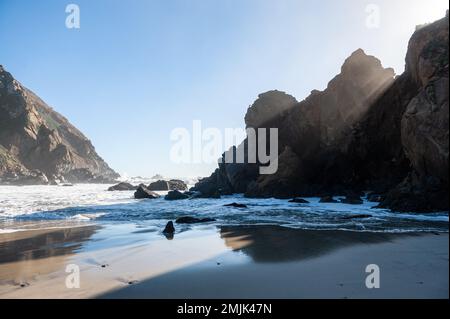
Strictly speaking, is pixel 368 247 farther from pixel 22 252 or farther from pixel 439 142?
pixel 439 142

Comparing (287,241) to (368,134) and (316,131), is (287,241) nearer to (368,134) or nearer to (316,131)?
(368,134)

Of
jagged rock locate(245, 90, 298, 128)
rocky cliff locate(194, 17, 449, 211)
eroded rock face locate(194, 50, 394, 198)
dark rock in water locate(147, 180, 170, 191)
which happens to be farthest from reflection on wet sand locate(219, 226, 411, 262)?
dark rock in water locate(147, 180, 170, 191)

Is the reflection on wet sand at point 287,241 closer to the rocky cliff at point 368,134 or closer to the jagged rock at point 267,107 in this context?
the rocky cliff at point 368,134

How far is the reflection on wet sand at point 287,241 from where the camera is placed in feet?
32.5

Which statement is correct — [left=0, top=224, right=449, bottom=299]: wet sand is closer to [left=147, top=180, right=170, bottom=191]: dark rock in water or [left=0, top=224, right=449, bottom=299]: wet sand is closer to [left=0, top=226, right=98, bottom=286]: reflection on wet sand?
[left=0, top=226, right=98, bottom=286]: reflection on wet sand

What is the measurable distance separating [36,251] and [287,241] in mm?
8082

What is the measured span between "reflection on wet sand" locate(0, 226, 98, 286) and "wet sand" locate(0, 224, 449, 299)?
1.1 inches

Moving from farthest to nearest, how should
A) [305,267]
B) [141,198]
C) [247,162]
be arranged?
[247,162]
[141,198]
[305,267]

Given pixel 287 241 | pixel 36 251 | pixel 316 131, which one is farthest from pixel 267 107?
pixel 36 251

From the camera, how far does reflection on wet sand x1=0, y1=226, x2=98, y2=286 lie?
866cm

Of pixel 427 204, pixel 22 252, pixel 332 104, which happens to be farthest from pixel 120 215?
pixel 332 104

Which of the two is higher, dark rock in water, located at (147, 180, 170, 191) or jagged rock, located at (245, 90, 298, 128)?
jagged rock, located at (245, 90, 298, 128)
